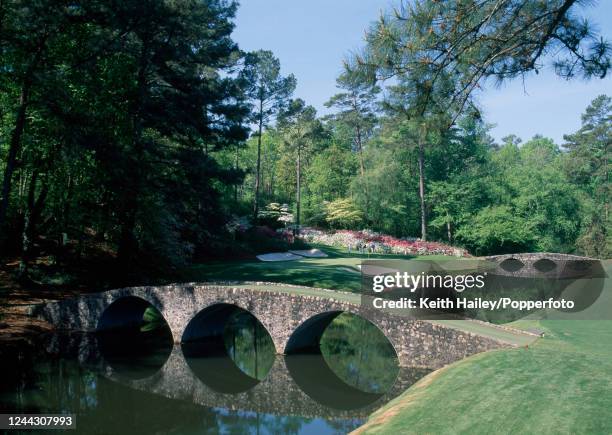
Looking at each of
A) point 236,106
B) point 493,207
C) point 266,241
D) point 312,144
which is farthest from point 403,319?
point 312,144

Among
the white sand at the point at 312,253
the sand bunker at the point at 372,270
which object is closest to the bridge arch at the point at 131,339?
the sand bunker at the point at 372,270

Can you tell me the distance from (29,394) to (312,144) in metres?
51.0

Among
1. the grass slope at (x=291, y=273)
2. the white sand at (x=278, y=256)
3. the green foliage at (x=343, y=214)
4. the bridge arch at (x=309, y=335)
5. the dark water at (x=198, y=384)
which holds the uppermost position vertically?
the green foliage at (x=343, y=214)

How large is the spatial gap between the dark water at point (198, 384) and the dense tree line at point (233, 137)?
5.94 metres

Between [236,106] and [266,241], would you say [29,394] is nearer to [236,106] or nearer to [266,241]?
[236,106]

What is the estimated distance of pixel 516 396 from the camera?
37.6 ft

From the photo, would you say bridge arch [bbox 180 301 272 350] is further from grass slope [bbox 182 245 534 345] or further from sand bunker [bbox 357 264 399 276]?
sand bunker [bbox 357 264 399 276]

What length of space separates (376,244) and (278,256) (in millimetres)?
11046

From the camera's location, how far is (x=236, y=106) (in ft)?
99.6

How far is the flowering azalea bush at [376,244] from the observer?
154 ft

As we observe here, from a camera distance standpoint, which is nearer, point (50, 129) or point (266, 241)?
point (50, 129)

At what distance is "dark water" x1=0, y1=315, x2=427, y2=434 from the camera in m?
16.0

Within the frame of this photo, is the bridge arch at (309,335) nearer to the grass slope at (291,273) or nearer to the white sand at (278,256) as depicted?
the grass slope at (291,273)

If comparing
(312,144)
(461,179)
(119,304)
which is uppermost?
(312,144)
